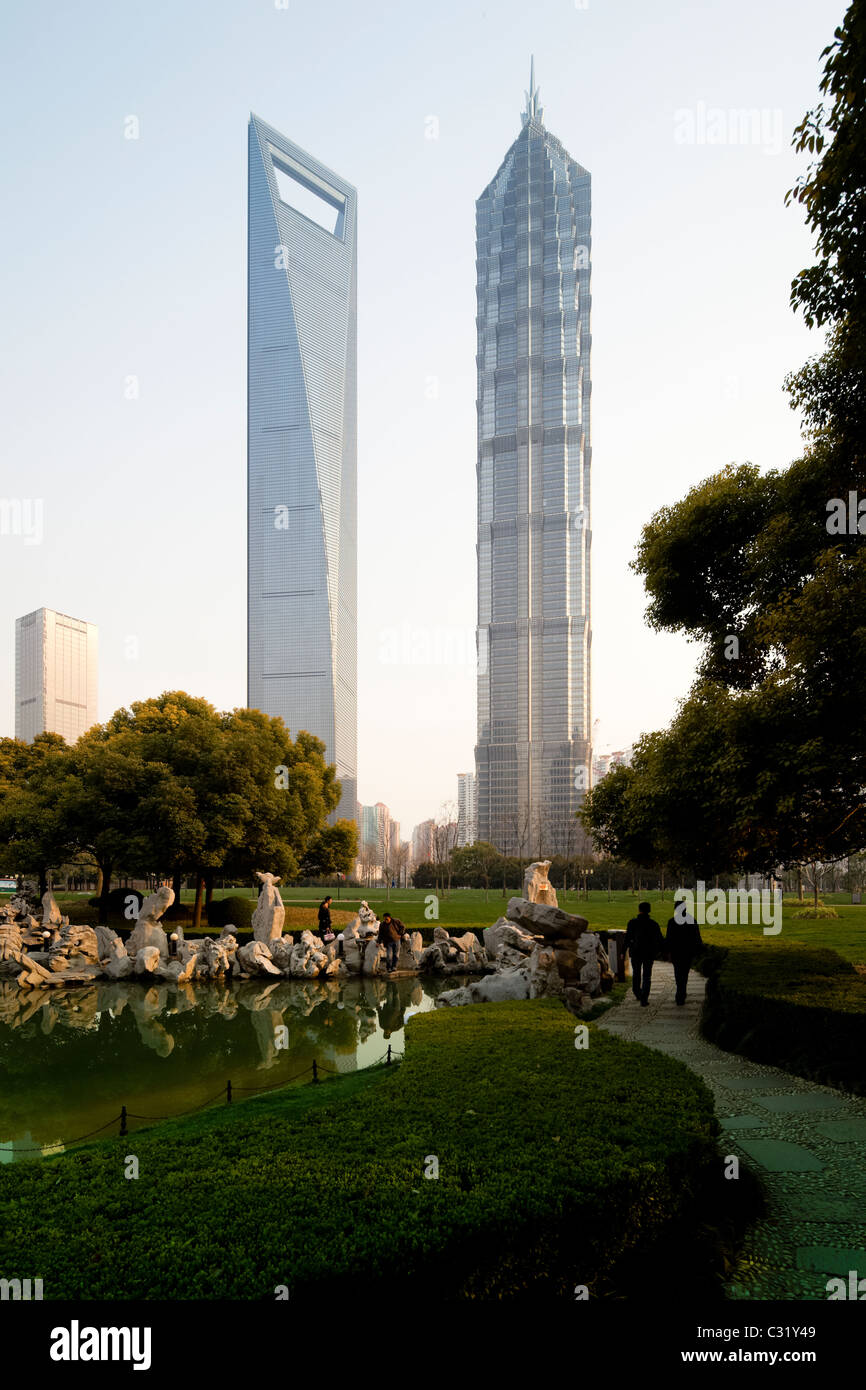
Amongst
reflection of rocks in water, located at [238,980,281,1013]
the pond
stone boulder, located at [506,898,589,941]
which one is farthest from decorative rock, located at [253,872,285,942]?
stone boulder, located at [506,898,589,941]

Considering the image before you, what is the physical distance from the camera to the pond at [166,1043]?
25.9 feet

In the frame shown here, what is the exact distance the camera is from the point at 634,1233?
144 inches

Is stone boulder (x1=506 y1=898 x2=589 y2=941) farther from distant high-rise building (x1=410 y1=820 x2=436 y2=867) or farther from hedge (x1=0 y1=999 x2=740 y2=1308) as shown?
distant high-rise building (x1=410 y1=820 x2=436 y2=867)

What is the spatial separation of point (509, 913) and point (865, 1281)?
1036 centimetres

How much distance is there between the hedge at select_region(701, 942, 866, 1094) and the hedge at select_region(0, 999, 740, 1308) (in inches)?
94.1

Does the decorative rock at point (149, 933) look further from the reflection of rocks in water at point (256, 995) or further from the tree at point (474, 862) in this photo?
the tree at point (474, 862)

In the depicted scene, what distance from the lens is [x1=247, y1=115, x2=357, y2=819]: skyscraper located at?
128625 mm

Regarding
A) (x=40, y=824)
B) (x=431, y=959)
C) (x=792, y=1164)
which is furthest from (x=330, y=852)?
(x=792, y=1164)

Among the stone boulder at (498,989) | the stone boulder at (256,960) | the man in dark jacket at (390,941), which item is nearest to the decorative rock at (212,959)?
the stone boulder at (256,960)

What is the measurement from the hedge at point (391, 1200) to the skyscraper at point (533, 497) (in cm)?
8143

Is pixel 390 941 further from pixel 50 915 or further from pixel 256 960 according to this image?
pixel 50 915

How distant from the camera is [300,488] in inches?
5128

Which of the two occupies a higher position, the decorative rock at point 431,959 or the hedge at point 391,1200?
the hedge at point 391,1200
